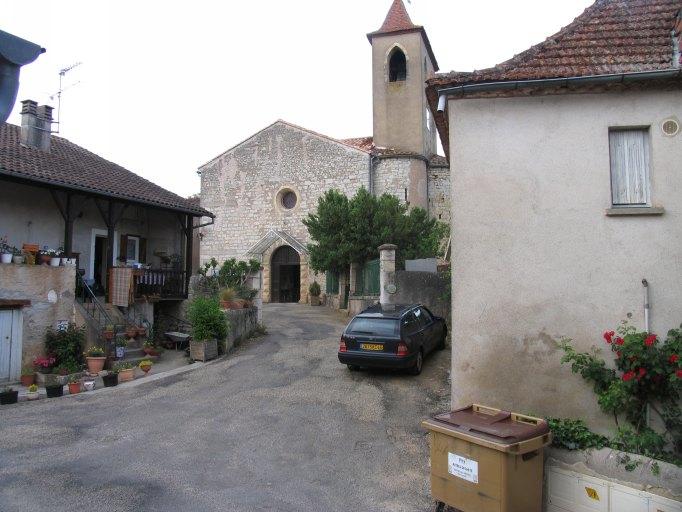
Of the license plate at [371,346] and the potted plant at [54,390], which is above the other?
the license plate at [371,346]

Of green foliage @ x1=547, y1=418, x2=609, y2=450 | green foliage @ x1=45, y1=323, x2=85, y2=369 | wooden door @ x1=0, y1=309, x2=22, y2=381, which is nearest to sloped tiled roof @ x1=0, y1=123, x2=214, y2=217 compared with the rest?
wooden door @ x1=0, y1=309, x2=22, y2=381

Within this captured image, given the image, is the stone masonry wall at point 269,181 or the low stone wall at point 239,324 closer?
the low stone wall at point 239,324

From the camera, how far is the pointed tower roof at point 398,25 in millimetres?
27172

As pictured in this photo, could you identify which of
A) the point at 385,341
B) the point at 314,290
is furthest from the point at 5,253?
the point at 314,290

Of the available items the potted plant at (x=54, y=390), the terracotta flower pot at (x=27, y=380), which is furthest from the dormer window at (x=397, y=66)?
the potted plant at (x=54, y=390)

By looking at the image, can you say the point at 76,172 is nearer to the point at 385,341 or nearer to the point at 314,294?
the point at 385,341

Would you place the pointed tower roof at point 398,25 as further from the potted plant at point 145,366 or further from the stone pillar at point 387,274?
the potted plant at point 145,366

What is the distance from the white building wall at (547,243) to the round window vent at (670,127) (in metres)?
0.07

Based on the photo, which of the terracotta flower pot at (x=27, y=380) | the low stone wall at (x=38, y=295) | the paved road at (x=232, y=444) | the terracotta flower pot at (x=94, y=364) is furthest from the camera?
the terracotta flower pot at (x=94, y=364)

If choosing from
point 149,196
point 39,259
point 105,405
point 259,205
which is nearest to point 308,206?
point 259,205

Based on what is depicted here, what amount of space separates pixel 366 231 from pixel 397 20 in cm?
1453

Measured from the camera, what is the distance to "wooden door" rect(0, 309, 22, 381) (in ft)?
35.8

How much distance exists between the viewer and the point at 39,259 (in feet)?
38.5

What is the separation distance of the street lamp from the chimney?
1364 cm
